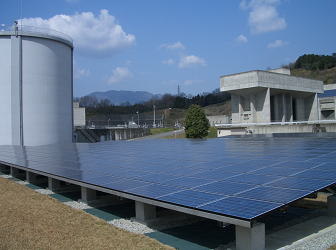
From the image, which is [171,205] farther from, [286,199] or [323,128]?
[323,128]

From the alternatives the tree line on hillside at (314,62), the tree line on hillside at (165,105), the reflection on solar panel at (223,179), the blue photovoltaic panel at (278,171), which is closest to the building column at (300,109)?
the reflection on solar panel at (223,179)

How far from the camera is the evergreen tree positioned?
59.9m

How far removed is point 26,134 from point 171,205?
122 feet

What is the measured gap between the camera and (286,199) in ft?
26.5

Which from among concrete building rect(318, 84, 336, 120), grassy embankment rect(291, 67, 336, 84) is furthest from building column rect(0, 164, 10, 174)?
grassy embankment rect(291, 67, 336, 84)

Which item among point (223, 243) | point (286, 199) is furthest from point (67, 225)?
point (286, 199)

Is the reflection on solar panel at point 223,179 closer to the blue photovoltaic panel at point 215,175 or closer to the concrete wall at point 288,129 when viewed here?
the blue photovoltaic panel at point 215,175

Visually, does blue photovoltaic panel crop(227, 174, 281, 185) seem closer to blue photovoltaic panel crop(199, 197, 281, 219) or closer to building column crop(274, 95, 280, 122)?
blue photovoltaic panel crop(199, 197, 281, 219)

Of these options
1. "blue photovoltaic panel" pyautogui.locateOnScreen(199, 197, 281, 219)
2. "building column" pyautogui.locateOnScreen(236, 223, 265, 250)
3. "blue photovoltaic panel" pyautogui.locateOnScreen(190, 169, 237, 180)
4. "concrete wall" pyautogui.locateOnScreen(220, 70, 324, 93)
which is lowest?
"building column" pyautogui.locateOnScreen(236, 223, 265, 250)

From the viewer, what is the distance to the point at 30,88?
139 feet

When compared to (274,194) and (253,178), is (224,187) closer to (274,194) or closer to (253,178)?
(253,178)

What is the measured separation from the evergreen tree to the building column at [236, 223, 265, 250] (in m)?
51.8

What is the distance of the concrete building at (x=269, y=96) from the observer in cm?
5816

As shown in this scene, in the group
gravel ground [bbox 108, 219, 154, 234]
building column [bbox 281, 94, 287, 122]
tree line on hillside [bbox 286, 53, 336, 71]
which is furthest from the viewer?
tree line on hillside [bbox 286, 53, 336, 71]
